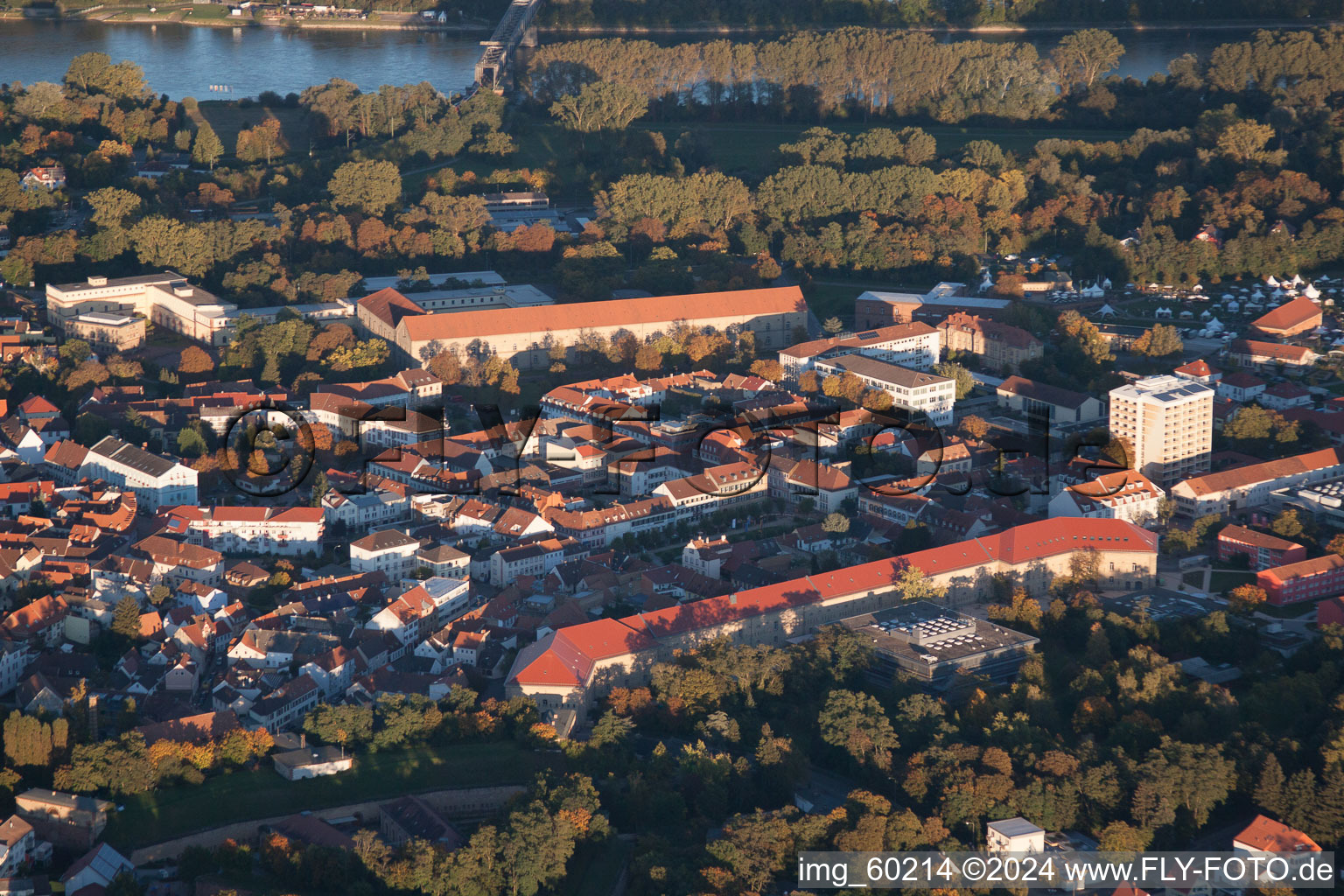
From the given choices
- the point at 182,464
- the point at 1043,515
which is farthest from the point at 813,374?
the point at 182,464

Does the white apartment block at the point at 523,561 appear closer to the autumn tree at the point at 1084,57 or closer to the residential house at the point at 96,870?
the residential house at the point at 96,870

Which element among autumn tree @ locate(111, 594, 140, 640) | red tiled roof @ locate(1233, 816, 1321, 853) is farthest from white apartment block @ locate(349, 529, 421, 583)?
red tiled roof @ locate(1233, 816, 1321, 853)

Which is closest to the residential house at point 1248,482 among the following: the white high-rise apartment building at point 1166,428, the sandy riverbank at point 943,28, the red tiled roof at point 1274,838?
the white high-rise apartment building at point 1166,428

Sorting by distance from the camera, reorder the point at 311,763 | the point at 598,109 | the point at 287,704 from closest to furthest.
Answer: the point at 311,763 < the point at 287,704 < the point at 598,109

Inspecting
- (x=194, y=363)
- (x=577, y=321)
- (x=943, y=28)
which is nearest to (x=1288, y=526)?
(x=577, y=321)

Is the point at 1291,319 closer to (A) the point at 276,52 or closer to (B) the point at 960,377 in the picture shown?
(B) the point at 960,377

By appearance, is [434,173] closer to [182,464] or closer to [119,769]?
[182,464]
